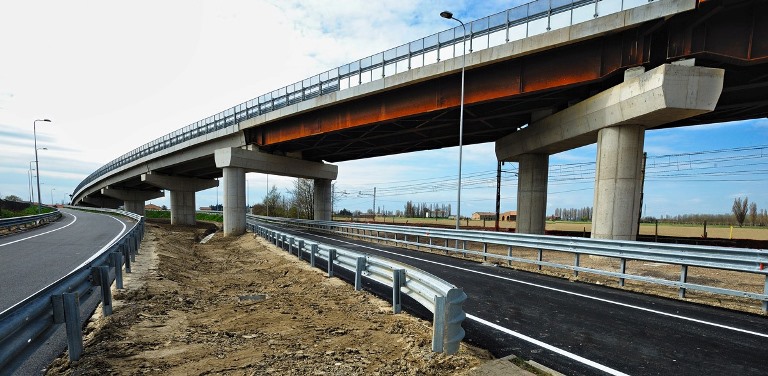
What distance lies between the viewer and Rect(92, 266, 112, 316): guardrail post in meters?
5.30

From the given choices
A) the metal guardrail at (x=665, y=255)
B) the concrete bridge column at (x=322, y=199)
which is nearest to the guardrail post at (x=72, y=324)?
the metal guardrail at (x=665, y=255)

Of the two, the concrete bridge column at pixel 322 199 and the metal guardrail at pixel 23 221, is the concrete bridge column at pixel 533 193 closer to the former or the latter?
the concrete bridge column at pixel 322 199

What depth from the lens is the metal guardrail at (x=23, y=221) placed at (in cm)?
1859

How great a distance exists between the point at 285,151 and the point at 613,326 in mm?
29095

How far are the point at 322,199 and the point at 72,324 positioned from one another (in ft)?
104

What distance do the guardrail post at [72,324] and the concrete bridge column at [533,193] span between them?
67.4 feet

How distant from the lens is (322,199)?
35.3 meters

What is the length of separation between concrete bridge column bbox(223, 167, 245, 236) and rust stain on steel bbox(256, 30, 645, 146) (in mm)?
6998

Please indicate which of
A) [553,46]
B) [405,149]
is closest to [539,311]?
[553,46]

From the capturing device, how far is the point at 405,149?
31422 mm

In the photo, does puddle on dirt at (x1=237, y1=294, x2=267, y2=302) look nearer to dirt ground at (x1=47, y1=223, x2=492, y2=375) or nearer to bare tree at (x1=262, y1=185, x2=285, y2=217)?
dirt ground at (x1=47, y1=223, x2=492, y2=375)

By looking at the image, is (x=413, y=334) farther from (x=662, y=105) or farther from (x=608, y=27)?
(x=608, y=27)

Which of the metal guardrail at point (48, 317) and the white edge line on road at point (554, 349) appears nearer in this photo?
the metal guardrail at point (48, 317)

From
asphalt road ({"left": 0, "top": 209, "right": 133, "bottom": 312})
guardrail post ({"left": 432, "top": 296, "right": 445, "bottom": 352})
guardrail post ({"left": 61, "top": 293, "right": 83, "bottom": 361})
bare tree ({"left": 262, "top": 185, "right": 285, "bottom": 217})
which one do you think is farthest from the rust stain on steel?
bare tree ({"left": 262, "top": 185, "right": 285, "bottom": 217})
